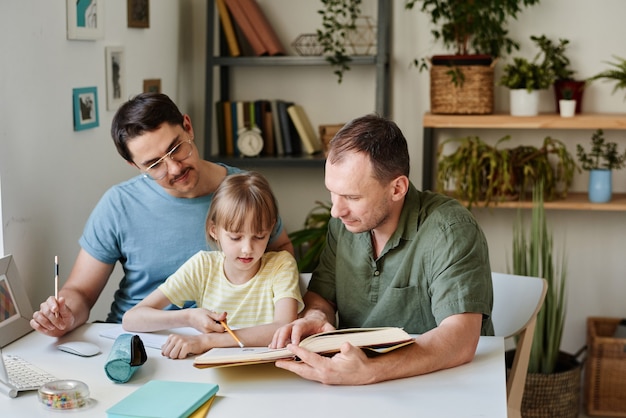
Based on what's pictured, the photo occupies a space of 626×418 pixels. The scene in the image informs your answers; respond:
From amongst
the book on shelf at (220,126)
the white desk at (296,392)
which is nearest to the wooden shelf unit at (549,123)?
the book on shelf at (220,126)

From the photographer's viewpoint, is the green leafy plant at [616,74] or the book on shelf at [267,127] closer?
the green leafy plant at [616,74]

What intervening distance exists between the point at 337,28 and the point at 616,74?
46.9 inches

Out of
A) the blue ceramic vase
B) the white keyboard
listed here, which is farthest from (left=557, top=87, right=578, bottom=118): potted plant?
the white keyboard

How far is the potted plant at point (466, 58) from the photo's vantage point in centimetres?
365

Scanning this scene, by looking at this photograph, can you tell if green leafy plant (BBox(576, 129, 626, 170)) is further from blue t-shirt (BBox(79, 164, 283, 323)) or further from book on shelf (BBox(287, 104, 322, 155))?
blue t-shirt (BBox(79, 164, 283, 323))

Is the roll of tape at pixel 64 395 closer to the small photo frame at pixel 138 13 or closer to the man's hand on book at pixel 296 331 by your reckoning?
the man's hand on book at pixel 296 331

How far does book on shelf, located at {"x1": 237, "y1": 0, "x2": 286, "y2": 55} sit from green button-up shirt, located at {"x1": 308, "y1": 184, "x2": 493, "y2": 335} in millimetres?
1733

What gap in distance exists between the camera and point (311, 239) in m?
3.71

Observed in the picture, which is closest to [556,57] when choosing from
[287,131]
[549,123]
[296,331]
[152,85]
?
[549,123]

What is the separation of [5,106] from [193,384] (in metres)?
1.06

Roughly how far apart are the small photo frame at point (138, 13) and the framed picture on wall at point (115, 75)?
0.16 m

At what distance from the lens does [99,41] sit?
3020 millimetres

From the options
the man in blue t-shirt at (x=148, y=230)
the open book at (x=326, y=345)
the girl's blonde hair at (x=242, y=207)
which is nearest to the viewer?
the open book at (x=326, y=345)

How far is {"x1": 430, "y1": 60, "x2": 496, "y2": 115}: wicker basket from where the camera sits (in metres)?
3.67
